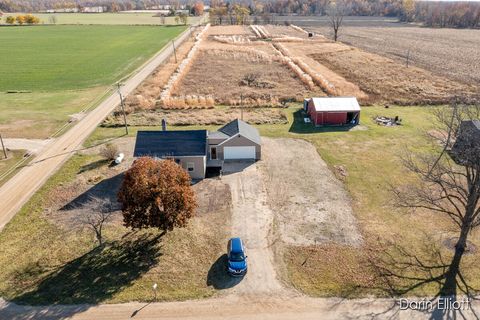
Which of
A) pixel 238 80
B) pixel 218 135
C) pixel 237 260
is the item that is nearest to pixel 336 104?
pixel 218 135

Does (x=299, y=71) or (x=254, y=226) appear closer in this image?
(x=254, y=226)

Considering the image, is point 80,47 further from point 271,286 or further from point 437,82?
point 271,286

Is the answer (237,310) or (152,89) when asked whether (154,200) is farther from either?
(152,89)

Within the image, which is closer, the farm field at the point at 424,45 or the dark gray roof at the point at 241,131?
the dark gray roof at the point at 241,131

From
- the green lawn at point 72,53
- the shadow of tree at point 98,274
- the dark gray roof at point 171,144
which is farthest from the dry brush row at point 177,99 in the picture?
the shadow of tree at point 98,274

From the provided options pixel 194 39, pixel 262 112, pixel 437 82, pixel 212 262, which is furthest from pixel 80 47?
pixel 212 262

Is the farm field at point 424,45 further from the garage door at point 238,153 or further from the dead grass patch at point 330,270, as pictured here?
the dead grass patch at point 330,270

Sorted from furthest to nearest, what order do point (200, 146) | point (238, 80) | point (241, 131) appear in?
point (238, 80), point (241, 131), point (200, 146)
